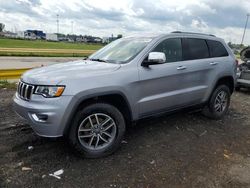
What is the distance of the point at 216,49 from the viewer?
220 inches

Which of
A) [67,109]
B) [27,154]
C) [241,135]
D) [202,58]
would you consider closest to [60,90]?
[67,109]

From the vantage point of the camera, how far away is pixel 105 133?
3.90 metres

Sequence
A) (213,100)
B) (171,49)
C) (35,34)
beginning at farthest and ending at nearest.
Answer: (35,34), (213,100), (171,49)

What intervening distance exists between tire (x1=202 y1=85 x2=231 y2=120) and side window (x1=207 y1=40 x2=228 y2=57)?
688 millimetres

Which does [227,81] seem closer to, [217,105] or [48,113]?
[217,105]

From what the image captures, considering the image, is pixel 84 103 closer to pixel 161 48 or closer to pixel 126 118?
pixel 126 118

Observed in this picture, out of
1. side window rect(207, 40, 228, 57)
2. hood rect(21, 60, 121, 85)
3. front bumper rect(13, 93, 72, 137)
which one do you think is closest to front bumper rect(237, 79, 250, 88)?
side window rect(207, 40, 228, 57)

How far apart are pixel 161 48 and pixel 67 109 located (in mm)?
2004

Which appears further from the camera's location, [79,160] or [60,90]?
[79,160]

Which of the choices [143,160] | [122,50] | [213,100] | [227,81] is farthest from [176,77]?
[227,81]

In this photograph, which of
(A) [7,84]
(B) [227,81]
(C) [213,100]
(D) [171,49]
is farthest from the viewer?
(A) [7,84]

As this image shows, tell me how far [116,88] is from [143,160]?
1.13 m

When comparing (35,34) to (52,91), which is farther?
(35,34)

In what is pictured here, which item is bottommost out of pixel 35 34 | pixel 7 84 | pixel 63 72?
pixel 7 84
